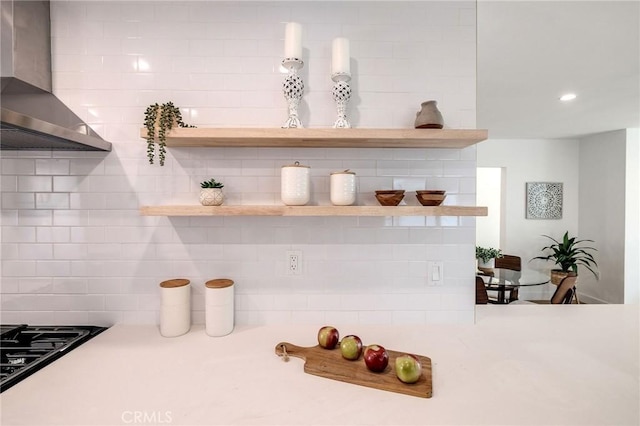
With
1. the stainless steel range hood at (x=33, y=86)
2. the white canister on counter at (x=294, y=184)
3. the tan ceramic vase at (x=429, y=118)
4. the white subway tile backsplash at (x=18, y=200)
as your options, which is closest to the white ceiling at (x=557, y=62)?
the tan ceramic vase at (x=429, y=118)

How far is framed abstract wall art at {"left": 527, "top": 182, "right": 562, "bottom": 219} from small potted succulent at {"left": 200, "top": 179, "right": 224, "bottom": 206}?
16.9 feet

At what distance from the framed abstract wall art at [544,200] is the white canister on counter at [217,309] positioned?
513 cm

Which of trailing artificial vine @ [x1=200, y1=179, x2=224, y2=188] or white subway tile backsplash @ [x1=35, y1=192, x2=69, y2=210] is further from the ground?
trailing artificial vine @ [x1=200, y1=179, x2=224, y2=188]

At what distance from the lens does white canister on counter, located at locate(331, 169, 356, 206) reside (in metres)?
1.27

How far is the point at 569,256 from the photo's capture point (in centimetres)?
448

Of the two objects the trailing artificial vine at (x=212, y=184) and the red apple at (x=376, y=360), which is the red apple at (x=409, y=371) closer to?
the red apple at (x=376, y=360)

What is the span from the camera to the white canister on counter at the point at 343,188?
4.17 ft

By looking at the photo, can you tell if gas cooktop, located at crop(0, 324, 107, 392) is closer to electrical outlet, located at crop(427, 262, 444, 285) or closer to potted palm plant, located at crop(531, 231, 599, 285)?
electrical outlet, located at crop(427, 262, 444, 285)

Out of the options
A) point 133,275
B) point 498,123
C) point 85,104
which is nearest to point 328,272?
point 133,275

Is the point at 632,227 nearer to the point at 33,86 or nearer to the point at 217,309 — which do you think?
the point at 217,309

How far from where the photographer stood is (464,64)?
1.44m

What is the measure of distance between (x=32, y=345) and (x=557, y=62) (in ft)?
11.7

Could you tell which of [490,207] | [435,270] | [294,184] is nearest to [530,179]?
[490,207]

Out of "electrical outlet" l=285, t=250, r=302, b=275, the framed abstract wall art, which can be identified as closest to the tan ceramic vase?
"electrical outlet" l=285, t=250, r=302, b=275
